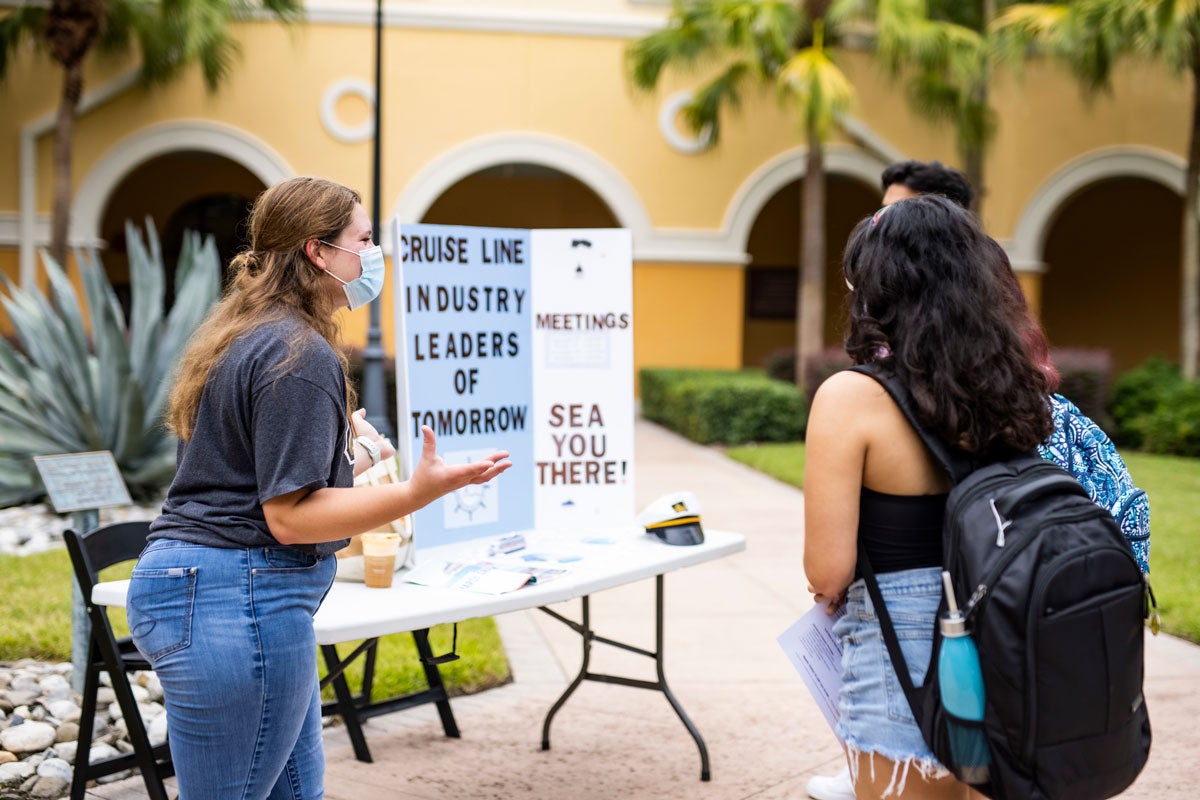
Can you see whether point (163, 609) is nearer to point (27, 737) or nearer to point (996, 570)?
point (996, 570)

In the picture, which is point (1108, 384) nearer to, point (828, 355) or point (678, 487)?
point (828, 355)

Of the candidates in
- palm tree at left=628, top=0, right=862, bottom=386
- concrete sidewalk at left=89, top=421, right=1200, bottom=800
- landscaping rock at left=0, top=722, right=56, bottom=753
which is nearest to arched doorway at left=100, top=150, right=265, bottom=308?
palm tree at left=628, top=0, right=862, bottom=386

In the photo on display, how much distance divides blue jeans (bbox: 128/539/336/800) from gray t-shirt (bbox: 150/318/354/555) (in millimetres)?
52

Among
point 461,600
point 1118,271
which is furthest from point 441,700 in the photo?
point 1118,271

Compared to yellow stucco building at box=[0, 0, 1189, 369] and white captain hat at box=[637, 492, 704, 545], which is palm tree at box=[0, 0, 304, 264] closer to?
yellow stucco building at box=[0, 0, 1189, 369]

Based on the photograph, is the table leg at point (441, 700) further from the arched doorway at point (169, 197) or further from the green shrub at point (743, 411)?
the arched doorway at point (169, 197)

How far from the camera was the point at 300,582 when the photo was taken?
2240 millimetres

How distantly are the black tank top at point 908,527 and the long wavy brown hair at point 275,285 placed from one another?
3.42ft

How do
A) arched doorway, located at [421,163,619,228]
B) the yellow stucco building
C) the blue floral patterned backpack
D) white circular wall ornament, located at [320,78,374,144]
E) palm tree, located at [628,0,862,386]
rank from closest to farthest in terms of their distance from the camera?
the blue floral patterned backpack < palm tree, located at [628,0,862,386] < the yellow stucco building < white circular wall ornament, located at [320,78,374,144] < arched doorway, located at [421,163,619,228]

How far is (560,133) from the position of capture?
16.6 metres

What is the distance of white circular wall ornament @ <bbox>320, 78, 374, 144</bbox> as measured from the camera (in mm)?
15992

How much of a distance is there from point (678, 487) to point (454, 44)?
8.71 m

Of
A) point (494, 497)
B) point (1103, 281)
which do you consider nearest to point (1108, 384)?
point (1103, 281)

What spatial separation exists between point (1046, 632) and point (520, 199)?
747 inches
